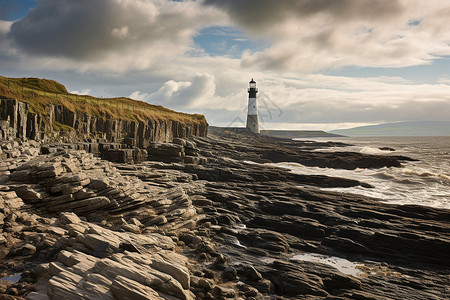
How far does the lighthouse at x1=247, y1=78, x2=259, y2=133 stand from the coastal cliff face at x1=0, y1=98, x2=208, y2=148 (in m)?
54.4

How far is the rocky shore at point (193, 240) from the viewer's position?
11.1 m

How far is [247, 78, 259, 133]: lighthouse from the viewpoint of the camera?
118250 millimetres

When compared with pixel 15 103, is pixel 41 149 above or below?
below

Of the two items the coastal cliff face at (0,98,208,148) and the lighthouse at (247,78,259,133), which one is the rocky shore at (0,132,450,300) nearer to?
the coastal cliff face at (0,98,208,148)

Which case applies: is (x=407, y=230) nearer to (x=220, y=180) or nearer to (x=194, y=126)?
(x=220, y=180)

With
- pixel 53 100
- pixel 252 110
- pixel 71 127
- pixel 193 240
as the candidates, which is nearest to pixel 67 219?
pixel 193 240

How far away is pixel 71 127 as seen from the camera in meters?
41.0

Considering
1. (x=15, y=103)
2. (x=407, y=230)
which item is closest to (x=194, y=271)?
(x=407, y=230)

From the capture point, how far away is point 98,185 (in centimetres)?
1903

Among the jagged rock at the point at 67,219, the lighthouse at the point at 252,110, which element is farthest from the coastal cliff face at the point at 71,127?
the lighthouse at the point at 252,110

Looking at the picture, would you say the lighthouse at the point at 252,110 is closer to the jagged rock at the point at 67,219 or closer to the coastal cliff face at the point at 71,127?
the coastal cliff face at the point at 71,127

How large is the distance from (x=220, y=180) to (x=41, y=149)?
60.5 feet

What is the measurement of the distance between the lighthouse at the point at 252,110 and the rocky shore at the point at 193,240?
300 ft

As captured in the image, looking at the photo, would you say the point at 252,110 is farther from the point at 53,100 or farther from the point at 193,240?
the point at 193,240
